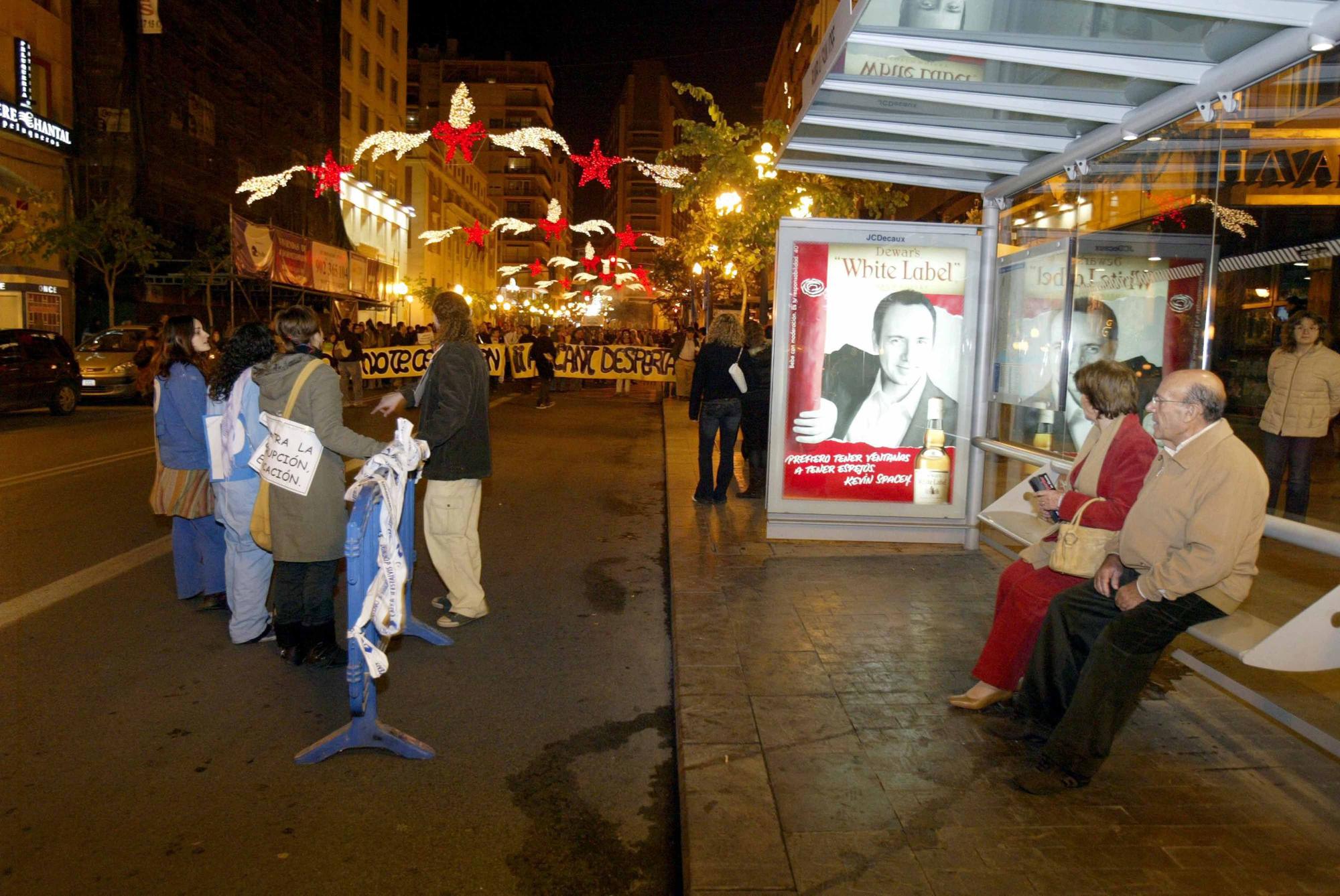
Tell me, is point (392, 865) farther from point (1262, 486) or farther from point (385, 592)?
point (1262, 486)

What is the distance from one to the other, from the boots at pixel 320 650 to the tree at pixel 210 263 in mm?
25949

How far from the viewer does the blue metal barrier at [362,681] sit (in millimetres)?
4156

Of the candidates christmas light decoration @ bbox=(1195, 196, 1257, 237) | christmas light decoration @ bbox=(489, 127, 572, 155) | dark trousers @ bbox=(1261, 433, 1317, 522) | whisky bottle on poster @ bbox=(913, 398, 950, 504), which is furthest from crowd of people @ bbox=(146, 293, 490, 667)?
christmas light decoration @ bbox=(489, 127, 572, 155)

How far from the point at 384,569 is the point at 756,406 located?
7.58 meters

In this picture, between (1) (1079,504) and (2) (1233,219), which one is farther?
(2) (1233,219)

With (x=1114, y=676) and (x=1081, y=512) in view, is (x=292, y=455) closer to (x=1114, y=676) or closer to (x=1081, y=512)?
(x=1081, y=512)

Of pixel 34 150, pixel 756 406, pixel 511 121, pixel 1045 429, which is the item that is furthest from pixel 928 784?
pixel 511 121

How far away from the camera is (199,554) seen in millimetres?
6879

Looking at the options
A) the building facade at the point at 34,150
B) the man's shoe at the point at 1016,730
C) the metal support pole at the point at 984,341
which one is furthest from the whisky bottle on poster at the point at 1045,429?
the building facade at the point at 34,150

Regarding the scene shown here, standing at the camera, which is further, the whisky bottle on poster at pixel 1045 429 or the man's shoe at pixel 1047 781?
the whisky bottle on poster at pixel 1045 429

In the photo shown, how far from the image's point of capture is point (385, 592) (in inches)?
169

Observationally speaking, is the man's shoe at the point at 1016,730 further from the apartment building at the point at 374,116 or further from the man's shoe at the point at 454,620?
the apartment building at the point at 374,116

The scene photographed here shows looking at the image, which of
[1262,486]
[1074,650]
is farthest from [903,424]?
[1262,486]

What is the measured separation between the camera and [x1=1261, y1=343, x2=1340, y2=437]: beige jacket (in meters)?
5.88
